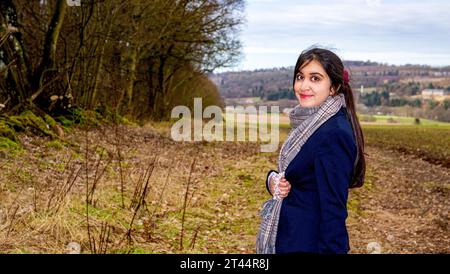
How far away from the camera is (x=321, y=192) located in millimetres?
2668

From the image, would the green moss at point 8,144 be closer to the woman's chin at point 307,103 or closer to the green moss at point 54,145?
the green moss at point 54,145

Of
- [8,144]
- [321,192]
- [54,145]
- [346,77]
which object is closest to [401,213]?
[54,145]

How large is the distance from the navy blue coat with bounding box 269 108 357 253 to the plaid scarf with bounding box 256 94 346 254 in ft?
0.12

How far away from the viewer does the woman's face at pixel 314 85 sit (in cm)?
293

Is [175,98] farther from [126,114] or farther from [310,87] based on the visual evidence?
[310,87]

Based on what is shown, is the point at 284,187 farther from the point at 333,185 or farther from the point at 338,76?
the point at 338,76

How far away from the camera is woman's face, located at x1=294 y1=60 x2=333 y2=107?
9.60 ft

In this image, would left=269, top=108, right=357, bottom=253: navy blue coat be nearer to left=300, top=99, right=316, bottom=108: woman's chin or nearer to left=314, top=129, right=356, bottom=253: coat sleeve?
left=314, top=129, right=356, bottom=253: coat sleeve

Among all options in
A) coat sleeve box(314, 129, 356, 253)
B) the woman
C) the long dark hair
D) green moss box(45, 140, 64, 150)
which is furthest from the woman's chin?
green moss box(45, 140, 64, 150)

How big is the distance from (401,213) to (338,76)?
7.67m

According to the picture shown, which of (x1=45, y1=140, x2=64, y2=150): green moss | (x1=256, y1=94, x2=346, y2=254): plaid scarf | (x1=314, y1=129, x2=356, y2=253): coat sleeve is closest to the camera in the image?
(x1=314, y1=129, x2=356, y2=253): coat sleeve

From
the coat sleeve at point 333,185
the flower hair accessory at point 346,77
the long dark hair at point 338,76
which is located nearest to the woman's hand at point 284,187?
the coat sleeve at point 333,185
